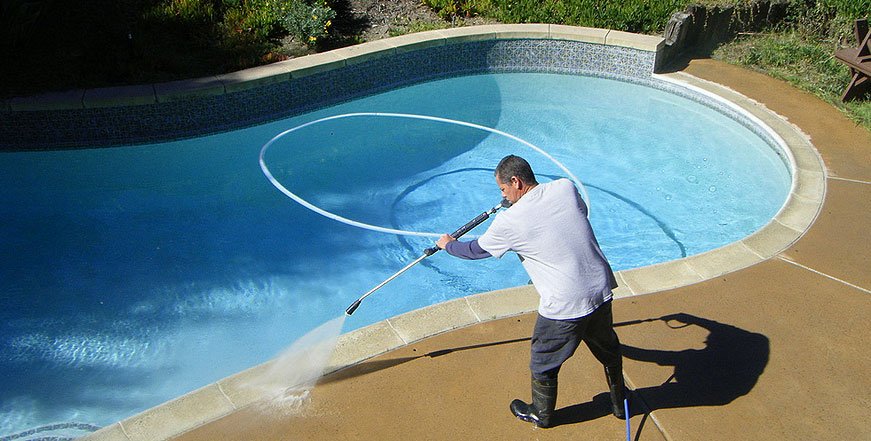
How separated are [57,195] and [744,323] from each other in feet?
21.6

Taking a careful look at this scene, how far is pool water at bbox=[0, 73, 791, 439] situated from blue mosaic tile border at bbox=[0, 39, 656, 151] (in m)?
0.18

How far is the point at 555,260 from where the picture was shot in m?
3.74

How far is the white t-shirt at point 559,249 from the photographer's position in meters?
3.72

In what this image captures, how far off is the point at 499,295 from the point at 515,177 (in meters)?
1.62

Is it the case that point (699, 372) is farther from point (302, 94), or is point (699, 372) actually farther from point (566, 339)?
point (302, 94)

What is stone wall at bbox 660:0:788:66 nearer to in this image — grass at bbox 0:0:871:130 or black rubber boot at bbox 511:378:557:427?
grass at bbox 0:0:871:130

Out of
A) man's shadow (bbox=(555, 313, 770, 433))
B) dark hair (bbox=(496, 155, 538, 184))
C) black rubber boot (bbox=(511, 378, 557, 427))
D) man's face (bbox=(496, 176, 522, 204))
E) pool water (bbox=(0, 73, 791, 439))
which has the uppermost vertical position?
dark hair (bbox=(496, 155, 538, 184))

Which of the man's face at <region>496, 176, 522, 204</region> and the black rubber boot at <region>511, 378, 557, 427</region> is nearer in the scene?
the man's face at <region>496, 176, 522, 204</region>

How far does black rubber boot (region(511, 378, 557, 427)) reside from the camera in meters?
4.03

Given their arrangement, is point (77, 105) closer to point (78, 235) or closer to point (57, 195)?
point (57, 195)

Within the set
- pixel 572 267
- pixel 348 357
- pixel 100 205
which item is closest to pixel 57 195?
pixel 100 205

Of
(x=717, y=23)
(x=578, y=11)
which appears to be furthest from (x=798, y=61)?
(x=578, y=11)

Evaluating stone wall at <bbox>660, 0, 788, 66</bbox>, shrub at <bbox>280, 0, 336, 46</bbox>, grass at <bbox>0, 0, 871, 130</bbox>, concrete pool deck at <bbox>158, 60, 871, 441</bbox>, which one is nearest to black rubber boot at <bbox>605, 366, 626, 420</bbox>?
concrete pool deck at <bbox>158, 60, 871, 441</bbox>

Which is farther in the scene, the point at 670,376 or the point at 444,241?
the point at 670,376
